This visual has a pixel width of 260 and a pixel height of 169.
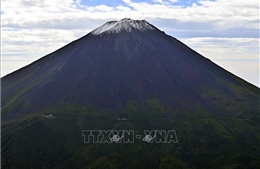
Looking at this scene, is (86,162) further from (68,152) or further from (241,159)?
(241,159)

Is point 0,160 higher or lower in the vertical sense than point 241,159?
lower

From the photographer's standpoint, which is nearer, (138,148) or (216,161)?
(216,161)

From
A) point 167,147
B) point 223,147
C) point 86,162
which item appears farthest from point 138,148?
point 223,147

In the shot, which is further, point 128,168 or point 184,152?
point 184,152

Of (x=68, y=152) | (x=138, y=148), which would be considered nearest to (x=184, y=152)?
(x=138, y=148)

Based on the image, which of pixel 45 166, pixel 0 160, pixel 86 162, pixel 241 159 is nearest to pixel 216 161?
pixel 241 159

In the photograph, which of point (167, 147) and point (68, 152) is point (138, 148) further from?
point (68, 152)

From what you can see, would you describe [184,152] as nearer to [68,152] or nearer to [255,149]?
[255,149]
